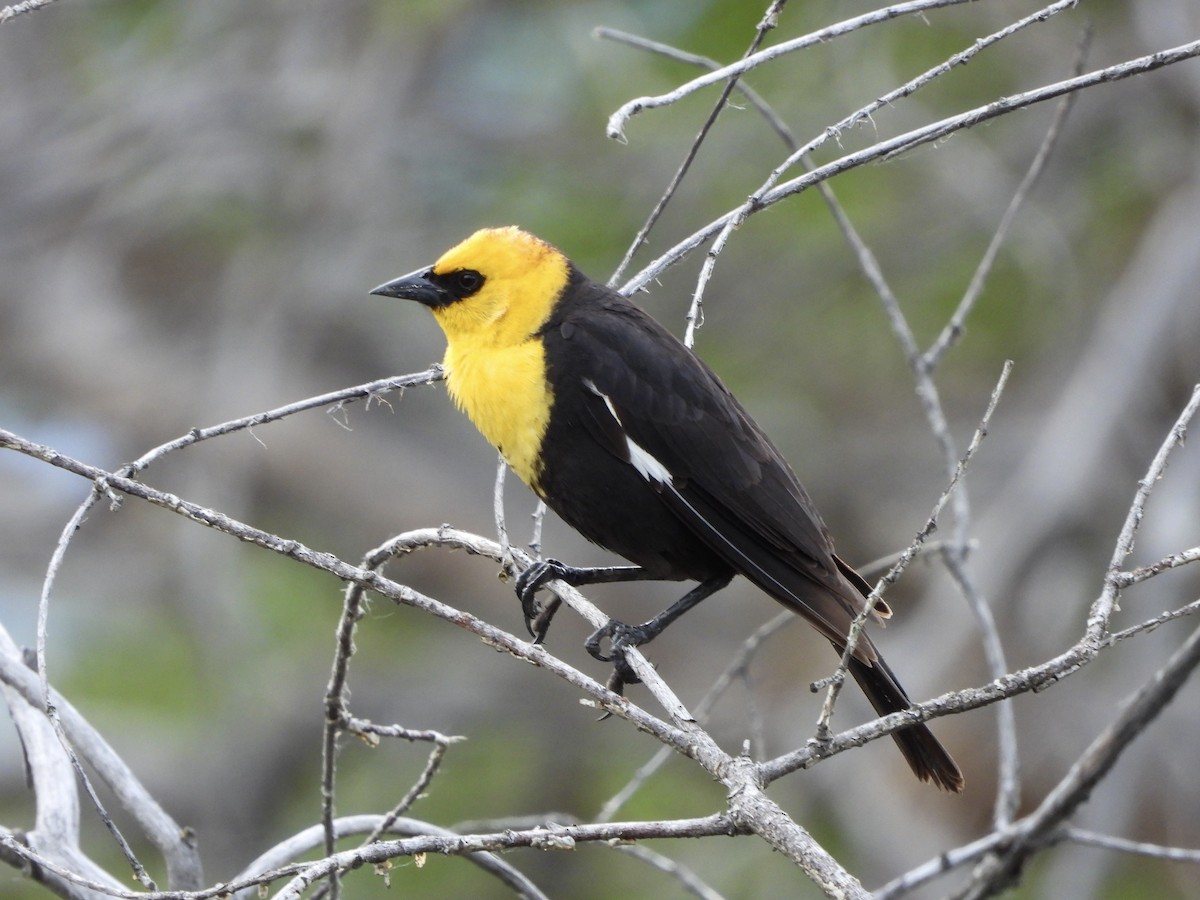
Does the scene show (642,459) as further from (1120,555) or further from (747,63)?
(1120,555)

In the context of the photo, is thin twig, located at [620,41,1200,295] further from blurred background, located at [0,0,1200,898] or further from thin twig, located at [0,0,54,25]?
blurred background, located at [0,0,1200,898]

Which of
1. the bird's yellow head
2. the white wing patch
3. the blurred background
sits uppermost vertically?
the blurred background

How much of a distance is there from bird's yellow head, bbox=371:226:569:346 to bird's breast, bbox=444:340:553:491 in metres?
0.09

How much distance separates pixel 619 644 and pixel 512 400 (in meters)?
0.59

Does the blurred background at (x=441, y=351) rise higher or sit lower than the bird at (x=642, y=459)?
higher

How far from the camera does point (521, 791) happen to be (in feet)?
26.7

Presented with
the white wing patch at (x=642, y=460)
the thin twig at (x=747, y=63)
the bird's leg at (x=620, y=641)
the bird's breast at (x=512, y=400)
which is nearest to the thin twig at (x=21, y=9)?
the thin twig at (x=747, y=63)

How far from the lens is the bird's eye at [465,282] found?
3434 millimetres

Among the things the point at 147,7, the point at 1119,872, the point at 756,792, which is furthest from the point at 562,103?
the point at 756,792

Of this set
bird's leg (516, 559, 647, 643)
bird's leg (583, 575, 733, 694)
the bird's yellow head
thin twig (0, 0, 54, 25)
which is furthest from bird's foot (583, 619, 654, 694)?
thin twig (0, 0, 54, 25)

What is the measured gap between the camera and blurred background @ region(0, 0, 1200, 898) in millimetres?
5789

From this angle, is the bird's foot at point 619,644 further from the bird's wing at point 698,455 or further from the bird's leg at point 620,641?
the bird's wing at point 698,455

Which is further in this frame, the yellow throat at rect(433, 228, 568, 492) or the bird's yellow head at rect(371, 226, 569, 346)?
the bird's yellow head at rect(371, 226, 569, 346)

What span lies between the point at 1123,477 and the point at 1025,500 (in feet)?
1.65
